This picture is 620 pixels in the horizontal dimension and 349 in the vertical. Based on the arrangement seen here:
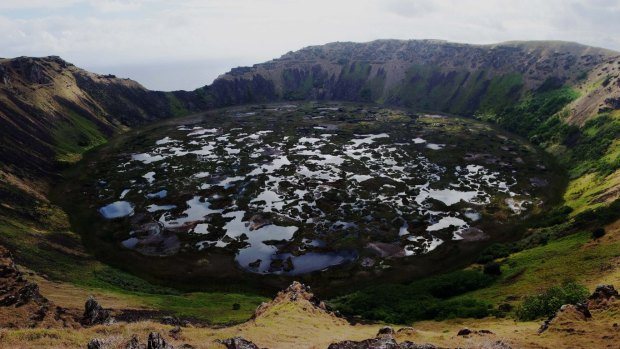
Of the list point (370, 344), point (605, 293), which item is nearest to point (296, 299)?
Result: point (370, 344)

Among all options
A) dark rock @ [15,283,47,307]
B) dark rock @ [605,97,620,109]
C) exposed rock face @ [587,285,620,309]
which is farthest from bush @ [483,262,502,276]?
dark rock @ [605,97,620,109]

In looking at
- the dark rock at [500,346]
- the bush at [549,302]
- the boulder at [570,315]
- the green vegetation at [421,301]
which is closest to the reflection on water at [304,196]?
the green vegetation at [421,301]

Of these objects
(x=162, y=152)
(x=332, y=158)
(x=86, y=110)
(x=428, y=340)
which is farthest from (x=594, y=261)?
(x=86, y=110)

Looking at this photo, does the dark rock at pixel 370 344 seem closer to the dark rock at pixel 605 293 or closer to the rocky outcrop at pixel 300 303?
the rocky outcrop at pixel 300 303

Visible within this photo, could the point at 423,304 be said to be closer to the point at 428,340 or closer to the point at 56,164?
the point at 428,340

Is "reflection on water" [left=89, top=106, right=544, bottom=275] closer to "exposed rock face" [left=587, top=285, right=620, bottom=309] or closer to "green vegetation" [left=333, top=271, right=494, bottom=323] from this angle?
"green vegetation" [left=333, top=271, right=494, bottom=323]

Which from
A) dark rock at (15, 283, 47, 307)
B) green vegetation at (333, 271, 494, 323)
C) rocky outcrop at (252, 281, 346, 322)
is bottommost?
green vegetation at (333, 271, 494, 323)

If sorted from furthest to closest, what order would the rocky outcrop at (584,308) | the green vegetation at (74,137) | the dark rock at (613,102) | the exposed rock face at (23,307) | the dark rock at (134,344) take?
1. the dark rock at (613,102)
2. the green vegetation at (74,137)
3. the exposed rock face at (23,307)
4. the rocky outcrop at (584,308)
5. the dark rock at (134,344)

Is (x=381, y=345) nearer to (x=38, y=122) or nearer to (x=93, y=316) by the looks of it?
(x=93, y=316)
